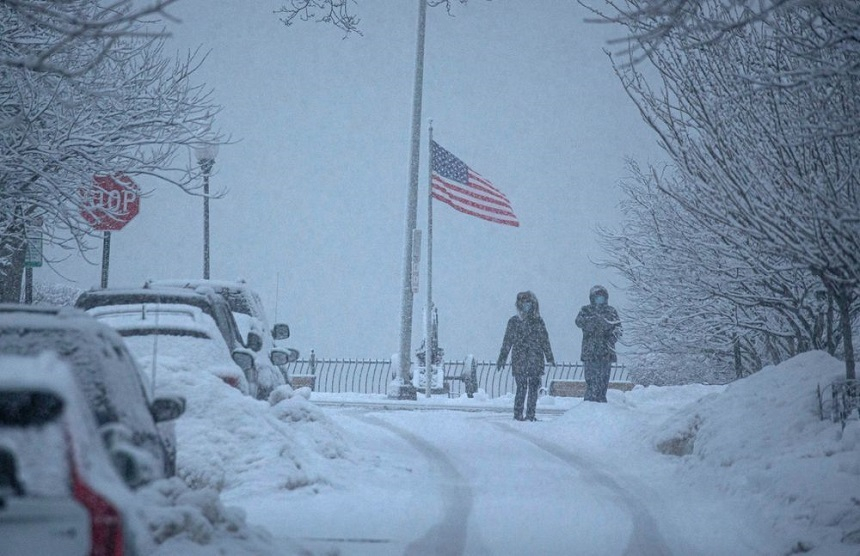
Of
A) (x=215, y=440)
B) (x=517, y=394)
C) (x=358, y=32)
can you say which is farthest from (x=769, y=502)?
(x=358, y=32)

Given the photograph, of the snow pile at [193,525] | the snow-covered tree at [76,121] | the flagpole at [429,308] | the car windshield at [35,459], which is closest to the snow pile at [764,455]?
the snow pile at [193,525]

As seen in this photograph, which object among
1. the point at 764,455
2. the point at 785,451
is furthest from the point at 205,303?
the point at 785,451

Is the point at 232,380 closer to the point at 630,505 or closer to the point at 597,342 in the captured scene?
the point at 630,505

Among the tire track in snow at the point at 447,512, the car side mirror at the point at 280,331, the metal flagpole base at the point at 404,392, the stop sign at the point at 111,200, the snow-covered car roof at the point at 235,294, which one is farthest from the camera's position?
the metal flagpole base at the point at 404,392

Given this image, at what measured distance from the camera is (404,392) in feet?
79.2

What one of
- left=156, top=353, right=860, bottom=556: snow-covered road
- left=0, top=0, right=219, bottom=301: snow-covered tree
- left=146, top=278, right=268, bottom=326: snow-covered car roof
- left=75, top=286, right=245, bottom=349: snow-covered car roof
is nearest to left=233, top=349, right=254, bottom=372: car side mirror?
left=156, top=353, right=860, bottom=556: snow-covered road

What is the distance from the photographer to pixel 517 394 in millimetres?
17797

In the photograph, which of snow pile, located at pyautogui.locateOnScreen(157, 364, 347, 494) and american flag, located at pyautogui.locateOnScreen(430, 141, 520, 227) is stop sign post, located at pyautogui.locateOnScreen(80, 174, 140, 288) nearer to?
snow pile, located at pyautogui.locateOnScreen(157, 364, 347, 494)

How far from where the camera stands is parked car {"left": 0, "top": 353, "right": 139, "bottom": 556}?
115 inches

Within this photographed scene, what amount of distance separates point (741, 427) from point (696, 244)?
774 cm

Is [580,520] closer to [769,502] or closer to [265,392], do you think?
[769,502]

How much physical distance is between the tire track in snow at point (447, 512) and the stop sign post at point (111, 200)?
5770 mm

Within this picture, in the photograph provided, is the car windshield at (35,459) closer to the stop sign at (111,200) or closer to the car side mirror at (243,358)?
the car side mirror at (243,358)

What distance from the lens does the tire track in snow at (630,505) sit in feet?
23.9
